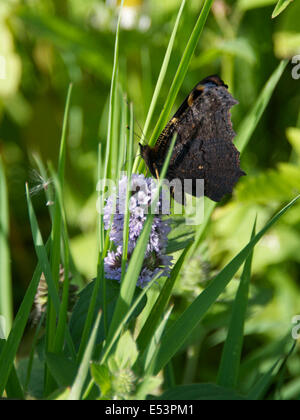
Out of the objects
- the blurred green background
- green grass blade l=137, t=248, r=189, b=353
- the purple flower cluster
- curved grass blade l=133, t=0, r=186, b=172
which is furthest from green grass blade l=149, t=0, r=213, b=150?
the blurred green background

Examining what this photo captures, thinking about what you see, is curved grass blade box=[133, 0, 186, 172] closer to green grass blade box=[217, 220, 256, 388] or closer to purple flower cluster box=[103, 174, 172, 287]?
purple flower cluster box=[103, 174, 172, 287]

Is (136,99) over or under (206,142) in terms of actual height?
over

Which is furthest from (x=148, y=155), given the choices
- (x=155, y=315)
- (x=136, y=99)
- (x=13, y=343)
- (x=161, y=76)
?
(x=136, y=99)

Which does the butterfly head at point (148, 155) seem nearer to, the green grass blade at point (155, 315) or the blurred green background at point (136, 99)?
the green grass blade at point (155, 315)

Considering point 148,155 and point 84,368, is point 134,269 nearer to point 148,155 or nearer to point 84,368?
point 84,368

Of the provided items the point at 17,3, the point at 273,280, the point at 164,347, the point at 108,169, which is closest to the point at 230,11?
the point at 17,3

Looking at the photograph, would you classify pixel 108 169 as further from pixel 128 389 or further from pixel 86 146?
pixel 86 146
